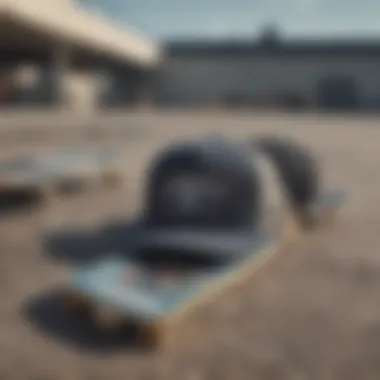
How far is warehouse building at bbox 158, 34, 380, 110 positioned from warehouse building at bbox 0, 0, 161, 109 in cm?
474

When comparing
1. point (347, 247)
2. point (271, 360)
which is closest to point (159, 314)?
point (271, 360)

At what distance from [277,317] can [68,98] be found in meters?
35.7

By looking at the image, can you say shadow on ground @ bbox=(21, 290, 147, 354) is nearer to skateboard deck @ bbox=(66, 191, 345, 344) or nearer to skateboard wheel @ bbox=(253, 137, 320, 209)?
skateboard deck @ bbox=(66, 191, 345, 344)

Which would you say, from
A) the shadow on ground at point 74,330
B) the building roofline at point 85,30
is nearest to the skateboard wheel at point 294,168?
the shadow on ground at point 74,330

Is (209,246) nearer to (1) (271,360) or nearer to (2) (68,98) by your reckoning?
(1) (271,360)

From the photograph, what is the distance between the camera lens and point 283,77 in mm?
49156

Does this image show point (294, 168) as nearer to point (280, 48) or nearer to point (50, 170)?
point (50, 170)

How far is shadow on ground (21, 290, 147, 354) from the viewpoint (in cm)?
482

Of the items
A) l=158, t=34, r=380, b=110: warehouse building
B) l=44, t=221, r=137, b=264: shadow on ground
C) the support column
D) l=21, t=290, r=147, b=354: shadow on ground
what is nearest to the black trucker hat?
l=44, t=221, r=137, b=264: shadow on ground

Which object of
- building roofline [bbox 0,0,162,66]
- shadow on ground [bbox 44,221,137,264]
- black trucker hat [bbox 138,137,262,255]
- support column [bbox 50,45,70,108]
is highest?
building roofline [bbox 0,0,162,66]

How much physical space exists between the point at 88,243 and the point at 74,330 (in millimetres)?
2835

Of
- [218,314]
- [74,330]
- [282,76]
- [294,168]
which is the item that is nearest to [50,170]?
[294,168]

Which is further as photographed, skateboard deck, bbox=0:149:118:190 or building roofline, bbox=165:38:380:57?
building roofline, bbox=165:38:380:57

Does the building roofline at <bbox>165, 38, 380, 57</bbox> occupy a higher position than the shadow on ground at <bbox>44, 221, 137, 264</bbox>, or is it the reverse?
the building roofline at <bbox>165, 38, 380, 57</bbox>
